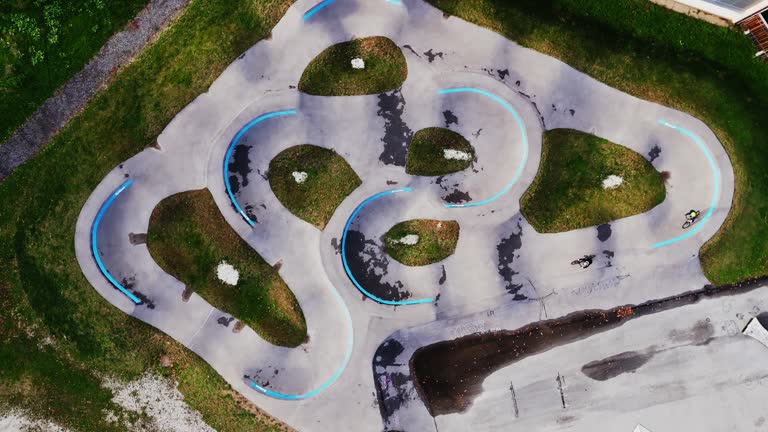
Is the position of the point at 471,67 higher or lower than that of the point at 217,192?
higher

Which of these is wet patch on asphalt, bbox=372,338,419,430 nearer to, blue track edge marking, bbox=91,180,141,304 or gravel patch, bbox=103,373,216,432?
gravel patch, bbox=103,373,216,432

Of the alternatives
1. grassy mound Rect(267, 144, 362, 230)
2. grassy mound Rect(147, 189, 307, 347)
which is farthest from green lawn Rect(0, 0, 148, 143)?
grassy mound Rect(267, 144, 362, 230)

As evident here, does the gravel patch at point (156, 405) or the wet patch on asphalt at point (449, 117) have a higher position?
the wet patch on asphalt at point (449, 117)

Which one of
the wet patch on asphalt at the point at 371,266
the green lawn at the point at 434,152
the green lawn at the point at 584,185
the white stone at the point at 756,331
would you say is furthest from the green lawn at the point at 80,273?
the white stone at the point at 756,331

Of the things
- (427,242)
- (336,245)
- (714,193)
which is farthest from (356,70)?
(714,193)

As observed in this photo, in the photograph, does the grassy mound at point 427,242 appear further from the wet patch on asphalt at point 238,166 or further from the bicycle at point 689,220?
the bicycle at point 689,220

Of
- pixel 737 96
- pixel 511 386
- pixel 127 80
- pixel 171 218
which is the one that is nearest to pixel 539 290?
pixel 511 386

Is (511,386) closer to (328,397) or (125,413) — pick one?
(328,397)

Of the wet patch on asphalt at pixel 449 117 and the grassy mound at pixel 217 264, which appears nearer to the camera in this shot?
the grassy mound at pixel 217 264
